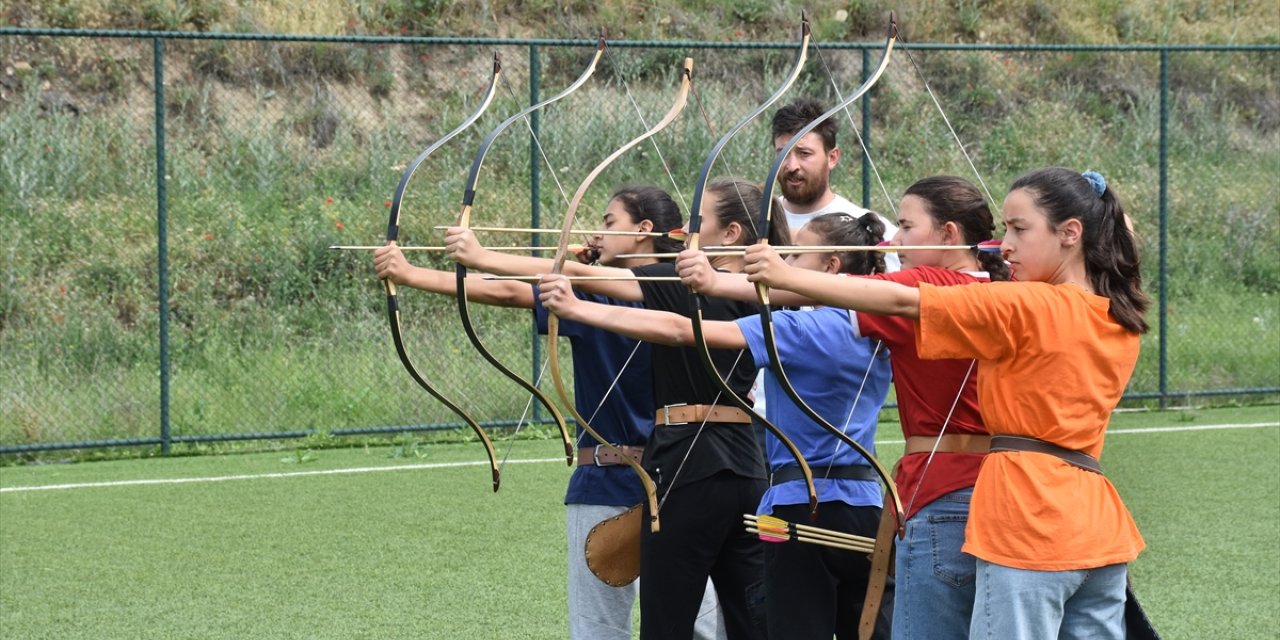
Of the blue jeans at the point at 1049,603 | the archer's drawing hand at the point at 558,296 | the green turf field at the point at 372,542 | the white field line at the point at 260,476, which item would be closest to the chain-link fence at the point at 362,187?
the white field line at the point at 260,476

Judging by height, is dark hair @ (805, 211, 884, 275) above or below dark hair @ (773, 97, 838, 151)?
below

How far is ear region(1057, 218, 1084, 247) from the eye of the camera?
2.78 meters

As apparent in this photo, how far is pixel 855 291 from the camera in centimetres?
267

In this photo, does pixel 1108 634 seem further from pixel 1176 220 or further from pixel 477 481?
pixel 1176 220

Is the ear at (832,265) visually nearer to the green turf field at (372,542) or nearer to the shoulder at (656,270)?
the shoulder at (656,270)

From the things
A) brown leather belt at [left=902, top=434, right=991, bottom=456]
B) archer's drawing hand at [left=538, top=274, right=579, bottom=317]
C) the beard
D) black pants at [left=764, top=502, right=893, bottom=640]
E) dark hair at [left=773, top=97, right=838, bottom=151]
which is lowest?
black pants at [left=764, top=502, right=893, bottom=640]

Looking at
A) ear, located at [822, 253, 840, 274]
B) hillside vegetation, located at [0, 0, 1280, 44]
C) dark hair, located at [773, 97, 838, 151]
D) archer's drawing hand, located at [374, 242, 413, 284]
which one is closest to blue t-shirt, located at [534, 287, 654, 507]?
archer's drawing hand, located at [374, 242, 413, 284]

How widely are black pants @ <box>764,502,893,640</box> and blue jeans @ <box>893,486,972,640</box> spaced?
1.64 ft

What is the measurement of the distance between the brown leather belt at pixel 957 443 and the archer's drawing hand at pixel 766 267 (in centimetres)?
50

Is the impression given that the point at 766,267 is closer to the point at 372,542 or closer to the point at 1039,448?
the point at 1039,448

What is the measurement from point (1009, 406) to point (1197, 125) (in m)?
11.7

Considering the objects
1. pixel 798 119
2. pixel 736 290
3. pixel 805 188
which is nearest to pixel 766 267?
pixel 736 290

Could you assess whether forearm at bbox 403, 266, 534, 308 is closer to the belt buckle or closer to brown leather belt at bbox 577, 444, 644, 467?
brown leather belt at bbox 577, 444, 644, 467

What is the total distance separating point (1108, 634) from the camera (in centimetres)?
277
